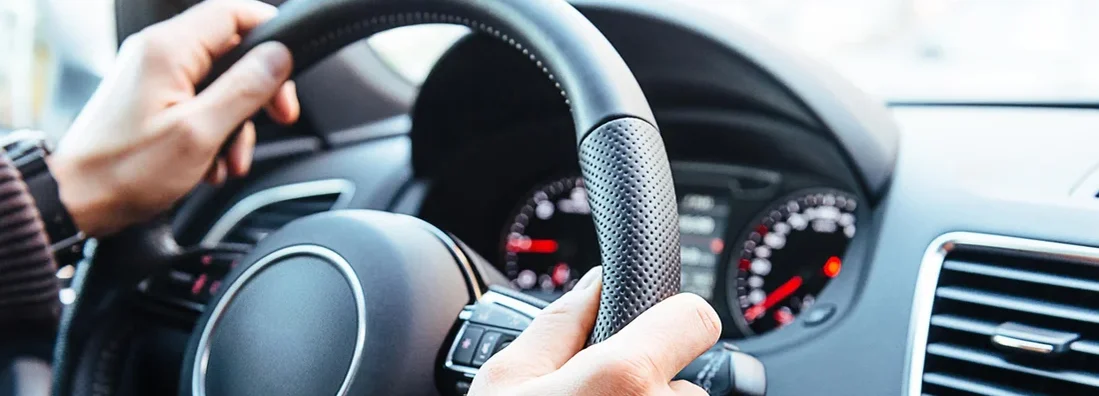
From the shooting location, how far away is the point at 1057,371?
2.77ft

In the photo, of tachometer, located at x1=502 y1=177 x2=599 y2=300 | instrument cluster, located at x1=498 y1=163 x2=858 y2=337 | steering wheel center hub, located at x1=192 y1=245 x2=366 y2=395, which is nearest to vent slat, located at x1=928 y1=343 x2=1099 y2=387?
instrument cluster, located at x1=498 y1=163 x2=858 y2=337

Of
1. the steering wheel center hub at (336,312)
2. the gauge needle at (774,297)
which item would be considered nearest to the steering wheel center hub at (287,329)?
the steering wheel center hub at (336,312)

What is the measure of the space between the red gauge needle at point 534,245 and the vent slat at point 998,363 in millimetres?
647

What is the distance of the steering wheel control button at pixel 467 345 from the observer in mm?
778

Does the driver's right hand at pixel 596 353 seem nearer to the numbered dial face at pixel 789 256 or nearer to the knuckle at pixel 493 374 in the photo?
the knuckle at pixel 493 374

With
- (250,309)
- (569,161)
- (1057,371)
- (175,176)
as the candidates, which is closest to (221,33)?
(175,176)

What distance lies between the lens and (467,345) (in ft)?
2.58

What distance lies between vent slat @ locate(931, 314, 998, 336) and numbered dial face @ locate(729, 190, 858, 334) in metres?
0.33

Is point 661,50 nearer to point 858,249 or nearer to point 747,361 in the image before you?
point 858,249

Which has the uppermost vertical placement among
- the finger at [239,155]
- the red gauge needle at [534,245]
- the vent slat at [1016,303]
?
the vent slat at [1016,303]

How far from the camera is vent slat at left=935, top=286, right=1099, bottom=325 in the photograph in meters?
0.86

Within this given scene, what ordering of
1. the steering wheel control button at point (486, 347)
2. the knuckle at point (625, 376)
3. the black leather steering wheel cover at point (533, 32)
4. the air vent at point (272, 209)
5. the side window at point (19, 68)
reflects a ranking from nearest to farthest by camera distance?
the knuckle at point (625, 376)
the black leather steering wheel cover at point (533, 32)
the steering wheel control button at point (486, 347)
the air vent at point (272, 209)
the side window at point (19, 68)

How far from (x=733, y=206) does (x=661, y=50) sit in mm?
314

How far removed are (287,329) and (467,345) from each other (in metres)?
0.15
